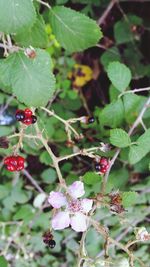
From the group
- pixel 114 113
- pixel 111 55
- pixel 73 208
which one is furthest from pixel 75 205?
pixel 111 55

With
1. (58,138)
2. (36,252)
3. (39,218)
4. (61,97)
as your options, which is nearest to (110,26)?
(61,97)

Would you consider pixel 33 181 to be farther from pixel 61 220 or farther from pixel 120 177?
pixel 61 220

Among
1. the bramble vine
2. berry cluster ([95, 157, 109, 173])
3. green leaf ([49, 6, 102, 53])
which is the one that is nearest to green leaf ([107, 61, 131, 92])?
the bramble vine

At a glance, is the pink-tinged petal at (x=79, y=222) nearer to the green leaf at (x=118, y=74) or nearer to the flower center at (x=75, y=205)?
the flower center at (x=75, y=205)

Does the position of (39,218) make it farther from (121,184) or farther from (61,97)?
(61,97)

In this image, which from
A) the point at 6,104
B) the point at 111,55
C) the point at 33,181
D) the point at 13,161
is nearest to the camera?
the point at 13,161
